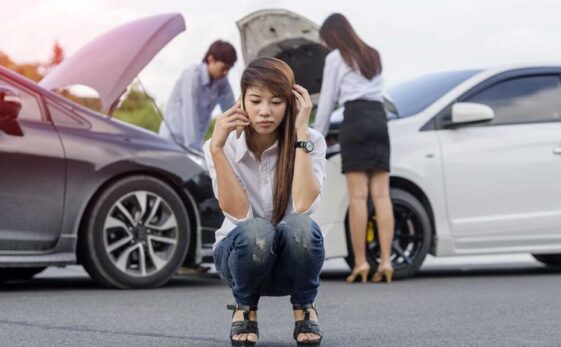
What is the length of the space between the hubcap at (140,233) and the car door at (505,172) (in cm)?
226

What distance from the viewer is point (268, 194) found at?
185 inches

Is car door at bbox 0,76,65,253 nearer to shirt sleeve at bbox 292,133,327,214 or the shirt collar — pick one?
the shirt collar

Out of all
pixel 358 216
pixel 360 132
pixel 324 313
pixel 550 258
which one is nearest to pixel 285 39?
pixel 360 132

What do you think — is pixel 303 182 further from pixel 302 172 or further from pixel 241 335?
pixel 241 335

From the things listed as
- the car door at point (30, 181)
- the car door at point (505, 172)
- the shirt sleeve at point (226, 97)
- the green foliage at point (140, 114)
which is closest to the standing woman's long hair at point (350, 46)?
the car door at point (505, 172)

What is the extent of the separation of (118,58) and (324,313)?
3.06m

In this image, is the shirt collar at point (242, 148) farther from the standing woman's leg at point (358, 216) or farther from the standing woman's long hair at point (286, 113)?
the standing woman's leg at point (358, 216)

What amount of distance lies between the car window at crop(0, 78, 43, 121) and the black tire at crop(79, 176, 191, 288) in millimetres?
660

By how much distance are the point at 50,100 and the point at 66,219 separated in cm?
78

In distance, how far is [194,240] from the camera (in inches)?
313

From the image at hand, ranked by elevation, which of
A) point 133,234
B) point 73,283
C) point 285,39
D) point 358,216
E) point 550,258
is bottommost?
point 550,258

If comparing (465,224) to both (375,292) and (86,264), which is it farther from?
(86,264)

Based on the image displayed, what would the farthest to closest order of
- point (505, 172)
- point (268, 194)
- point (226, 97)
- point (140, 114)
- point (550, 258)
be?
point (140, 114)
point (550, 258)
point (226, 97)
point (505, 172)
point (268, 194)

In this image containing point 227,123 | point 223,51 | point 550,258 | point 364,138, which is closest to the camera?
point 227,123
